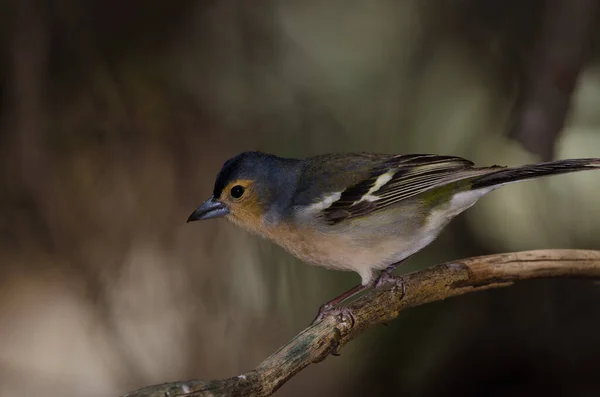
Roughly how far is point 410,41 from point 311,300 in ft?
5.71

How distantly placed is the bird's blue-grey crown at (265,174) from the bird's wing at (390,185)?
0.74ft

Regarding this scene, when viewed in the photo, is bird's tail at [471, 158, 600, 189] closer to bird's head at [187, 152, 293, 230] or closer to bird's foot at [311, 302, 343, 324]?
bird's foot at [311, 302, 343, 324]

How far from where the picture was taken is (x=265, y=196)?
302 centimetres

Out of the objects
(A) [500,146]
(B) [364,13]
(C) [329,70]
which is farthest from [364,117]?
(A) [500,146]

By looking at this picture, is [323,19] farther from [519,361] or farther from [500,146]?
[519,361]

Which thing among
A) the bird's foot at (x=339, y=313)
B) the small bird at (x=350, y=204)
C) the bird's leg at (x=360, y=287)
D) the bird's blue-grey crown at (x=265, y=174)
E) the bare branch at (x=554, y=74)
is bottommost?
the bird's foot at (x=339, y=313)

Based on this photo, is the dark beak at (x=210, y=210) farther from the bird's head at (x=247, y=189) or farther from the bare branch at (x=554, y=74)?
the bare branch at (x=554, y=74)

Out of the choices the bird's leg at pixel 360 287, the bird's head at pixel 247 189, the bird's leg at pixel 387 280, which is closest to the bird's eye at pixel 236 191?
the bird's head at pixel 247 189

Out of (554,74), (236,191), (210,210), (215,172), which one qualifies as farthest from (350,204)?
(215,172)

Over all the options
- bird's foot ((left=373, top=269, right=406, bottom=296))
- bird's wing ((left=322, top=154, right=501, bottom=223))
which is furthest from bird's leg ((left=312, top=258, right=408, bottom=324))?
bird's wing ((left=322, top=154, right=501, bottom=223))

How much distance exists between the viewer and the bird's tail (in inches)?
94.4

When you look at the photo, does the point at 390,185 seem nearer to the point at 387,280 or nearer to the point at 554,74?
the point at 387,280

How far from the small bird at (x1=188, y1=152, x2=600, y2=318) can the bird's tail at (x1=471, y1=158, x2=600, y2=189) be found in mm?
58

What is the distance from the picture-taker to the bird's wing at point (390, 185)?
2869 mm
